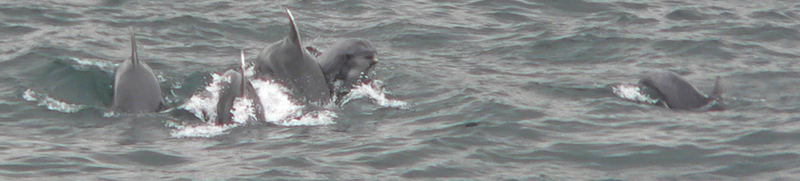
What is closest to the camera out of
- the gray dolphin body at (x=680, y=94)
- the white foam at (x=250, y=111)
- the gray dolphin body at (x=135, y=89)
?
the white foam at (x=250, y=111)

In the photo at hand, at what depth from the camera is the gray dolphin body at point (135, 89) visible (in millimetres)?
11258

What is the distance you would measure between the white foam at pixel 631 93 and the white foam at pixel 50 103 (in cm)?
615

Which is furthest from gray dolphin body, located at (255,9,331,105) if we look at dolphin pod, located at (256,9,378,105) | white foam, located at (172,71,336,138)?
white foam, located at (172,71,336,138)

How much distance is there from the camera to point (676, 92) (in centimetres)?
1191

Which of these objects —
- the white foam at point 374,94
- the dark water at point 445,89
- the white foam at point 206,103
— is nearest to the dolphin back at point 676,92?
the dark water at point 445,89

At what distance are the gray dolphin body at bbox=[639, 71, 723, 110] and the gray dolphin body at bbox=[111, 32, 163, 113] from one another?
5.63 meters

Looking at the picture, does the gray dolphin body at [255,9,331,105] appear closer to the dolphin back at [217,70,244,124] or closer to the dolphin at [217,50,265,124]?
the dolphin at [217,50,265,124]

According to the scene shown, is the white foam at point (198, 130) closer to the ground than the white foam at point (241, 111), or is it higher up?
closer to the ground

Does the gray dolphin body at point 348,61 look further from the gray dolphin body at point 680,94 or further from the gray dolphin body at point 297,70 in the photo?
the gray dolphin body at point 680,94

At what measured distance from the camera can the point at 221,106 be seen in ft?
35.4

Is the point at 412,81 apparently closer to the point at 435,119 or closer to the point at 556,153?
the point at 435,119

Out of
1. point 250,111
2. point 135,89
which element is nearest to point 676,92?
point 250,111

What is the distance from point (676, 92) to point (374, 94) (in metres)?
3.47

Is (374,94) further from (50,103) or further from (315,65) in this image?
(50,103)
